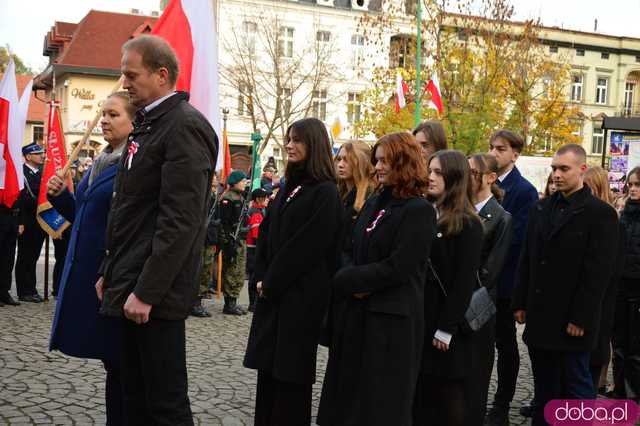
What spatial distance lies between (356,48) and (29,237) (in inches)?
1366

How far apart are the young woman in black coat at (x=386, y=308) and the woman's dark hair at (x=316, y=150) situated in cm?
45

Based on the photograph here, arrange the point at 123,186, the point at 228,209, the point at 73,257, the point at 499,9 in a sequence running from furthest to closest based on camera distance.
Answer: the point at 499,9, the point at 228,209, the point at 73,257, the point at 123,186

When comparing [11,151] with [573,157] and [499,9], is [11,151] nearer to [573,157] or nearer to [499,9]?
[573,157]

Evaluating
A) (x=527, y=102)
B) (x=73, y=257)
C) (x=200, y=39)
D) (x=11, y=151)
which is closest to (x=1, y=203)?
(x=11, y=151)

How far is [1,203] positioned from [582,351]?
7.78 m

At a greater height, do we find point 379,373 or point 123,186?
point 123,186

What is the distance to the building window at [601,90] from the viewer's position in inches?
2087

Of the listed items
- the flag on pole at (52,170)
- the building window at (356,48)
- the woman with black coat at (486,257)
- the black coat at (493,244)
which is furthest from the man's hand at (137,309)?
the building window at (356,48)

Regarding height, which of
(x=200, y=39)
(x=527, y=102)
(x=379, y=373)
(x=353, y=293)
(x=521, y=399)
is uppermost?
(x=527, y=102)

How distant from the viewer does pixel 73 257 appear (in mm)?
4195

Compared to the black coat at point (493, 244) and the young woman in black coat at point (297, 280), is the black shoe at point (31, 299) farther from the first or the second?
the black coat at point (493, 244)

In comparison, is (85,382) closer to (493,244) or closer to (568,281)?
(493,244)

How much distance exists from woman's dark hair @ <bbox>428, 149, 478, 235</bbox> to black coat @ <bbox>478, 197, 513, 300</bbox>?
451mm

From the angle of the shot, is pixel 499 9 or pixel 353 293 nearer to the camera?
pixel 353 293
